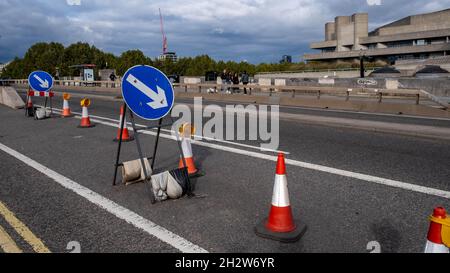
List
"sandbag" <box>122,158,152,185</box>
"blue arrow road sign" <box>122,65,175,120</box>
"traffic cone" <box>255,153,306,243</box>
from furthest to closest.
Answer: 1. "sandbag" <box>122,158,152,185</box>
2. "blue arrow road sign" <box>122,65,175,120</box>
3. "traffic cone" <box>255,153,306,243</box>

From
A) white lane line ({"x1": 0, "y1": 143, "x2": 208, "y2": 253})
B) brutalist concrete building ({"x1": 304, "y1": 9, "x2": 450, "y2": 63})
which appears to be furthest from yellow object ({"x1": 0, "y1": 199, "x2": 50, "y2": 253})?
brutalist concrete building ({"x1": 304, "y1": 9, "x2": 450, "y2": 63})

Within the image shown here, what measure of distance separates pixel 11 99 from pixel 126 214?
61.4 ft

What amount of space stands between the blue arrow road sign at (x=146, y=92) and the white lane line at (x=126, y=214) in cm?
129

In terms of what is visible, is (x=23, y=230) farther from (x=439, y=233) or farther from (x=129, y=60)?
(x=129, y=60)

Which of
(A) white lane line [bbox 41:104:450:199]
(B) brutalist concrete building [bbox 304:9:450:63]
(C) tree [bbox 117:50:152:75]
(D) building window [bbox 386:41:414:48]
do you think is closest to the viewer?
(A) white lane line [bbox 41:104:450:199]

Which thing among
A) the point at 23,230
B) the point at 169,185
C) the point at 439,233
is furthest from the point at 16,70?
the point at 439,233

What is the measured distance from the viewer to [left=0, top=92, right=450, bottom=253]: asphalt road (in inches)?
151

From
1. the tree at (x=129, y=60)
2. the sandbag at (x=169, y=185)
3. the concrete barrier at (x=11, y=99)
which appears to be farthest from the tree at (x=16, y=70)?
the sandbag at (x=169, y=185)

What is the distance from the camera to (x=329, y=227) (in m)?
4.11

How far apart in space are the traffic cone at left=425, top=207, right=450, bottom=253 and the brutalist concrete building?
299 feet

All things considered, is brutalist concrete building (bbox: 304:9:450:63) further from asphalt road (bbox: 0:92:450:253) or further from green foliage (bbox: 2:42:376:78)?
asphalt road (bbox: 0:92:450:253)
